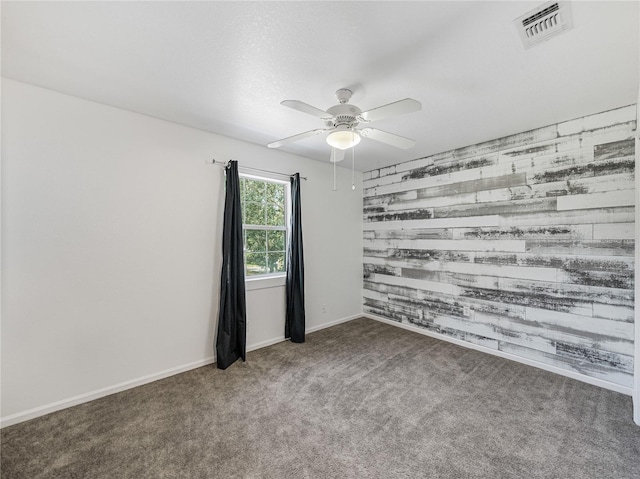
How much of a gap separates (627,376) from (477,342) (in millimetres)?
1184

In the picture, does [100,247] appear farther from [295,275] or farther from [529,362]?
[529,362]

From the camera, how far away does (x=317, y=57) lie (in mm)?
1663

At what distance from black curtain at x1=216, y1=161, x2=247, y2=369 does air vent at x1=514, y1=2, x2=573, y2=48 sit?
2.50 metres

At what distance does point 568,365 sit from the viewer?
8.41 ft

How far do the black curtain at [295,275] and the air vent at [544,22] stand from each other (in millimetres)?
2448

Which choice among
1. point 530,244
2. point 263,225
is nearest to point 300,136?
point 263,225

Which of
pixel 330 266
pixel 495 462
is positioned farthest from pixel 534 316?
pixel 330 266

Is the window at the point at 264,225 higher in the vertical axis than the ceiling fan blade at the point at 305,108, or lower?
lower

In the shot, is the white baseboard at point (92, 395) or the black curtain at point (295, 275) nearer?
the white baseboard at point (92, 395)

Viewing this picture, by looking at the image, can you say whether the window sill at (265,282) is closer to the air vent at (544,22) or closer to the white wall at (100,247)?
the white wall at (100,247)

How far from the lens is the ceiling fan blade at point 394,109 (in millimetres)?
1583

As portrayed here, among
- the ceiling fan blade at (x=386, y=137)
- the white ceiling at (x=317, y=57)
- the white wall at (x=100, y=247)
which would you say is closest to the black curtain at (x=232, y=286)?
the white wall at (x=100, y=247)

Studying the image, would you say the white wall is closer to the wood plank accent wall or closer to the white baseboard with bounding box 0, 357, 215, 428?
the white baseboard with bounding box 0, 357, 215, 428

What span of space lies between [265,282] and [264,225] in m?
0.72
